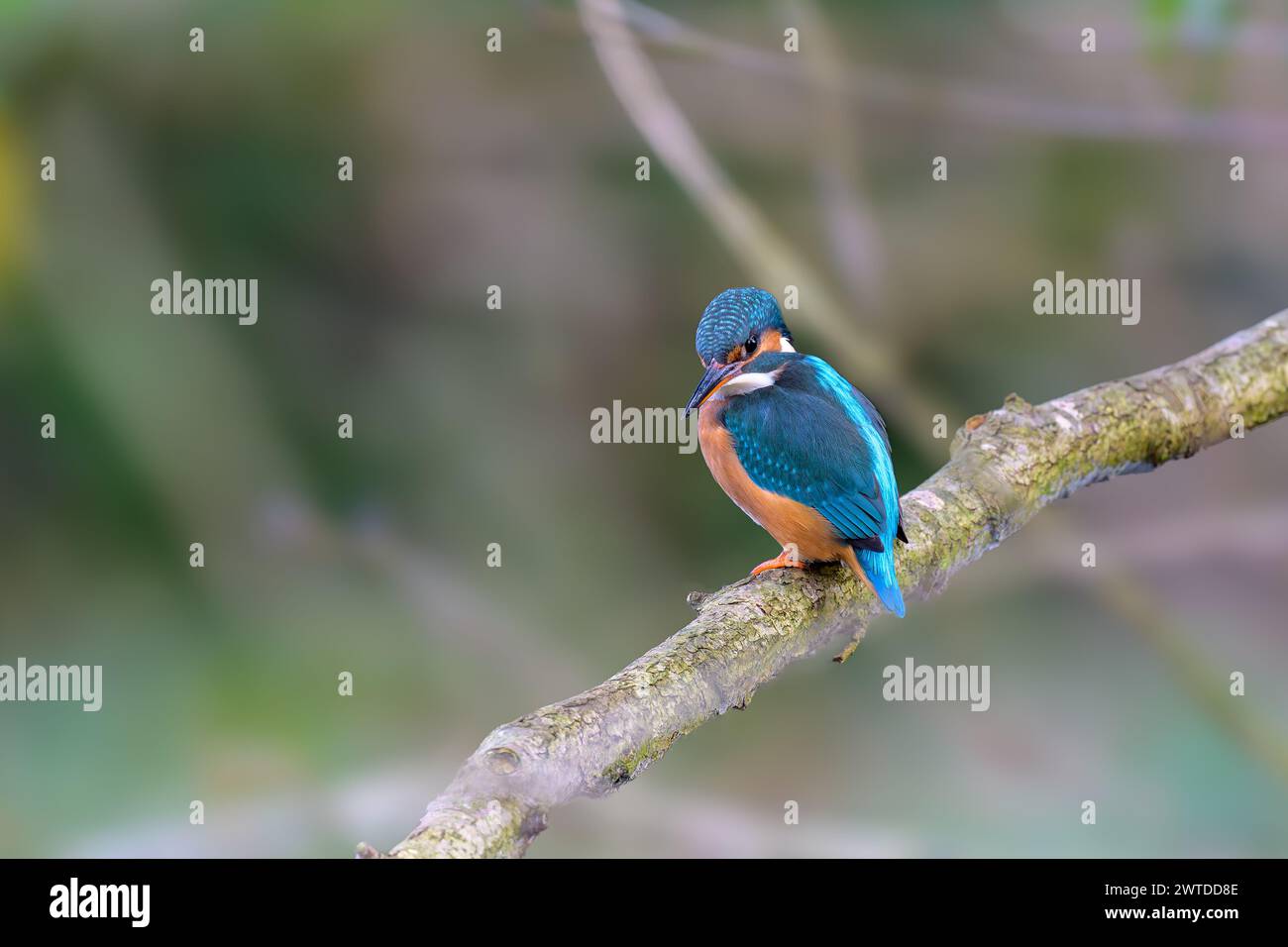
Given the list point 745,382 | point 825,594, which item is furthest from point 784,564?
point 745,382

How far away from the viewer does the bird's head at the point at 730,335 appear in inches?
67.4

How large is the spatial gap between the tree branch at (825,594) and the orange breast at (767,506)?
0.15 ft

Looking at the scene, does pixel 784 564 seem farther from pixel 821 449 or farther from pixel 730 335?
pixel 730 335

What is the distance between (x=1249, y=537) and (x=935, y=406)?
0.82 metres

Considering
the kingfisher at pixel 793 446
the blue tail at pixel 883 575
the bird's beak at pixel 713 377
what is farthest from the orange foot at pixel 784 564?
the bird's beak at pixel 713 377

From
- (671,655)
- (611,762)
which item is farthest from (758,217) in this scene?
(611,762)

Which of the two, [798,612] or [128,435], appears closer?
[798,612]

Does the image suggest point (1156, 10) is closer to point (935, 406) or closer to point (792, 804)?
point (935, 406)

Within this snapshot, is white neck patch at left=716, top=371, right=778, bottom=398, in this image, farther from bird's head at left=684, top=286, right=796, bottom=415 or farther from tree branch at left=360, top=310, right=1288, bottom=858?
tree branch at left=360, top=310, right=1288, bottom=858

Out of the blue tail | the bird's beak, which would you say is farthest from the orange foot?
the bird's beak

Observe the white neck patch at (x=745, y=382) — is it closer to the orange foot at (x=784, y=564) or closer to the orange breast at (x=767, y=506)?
the orange breast at (x=767, y=506)

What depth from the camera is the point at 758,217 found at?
2832 mm

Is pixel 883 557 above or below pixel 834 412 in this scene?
below

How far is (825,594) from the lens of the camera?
1.53 meters
